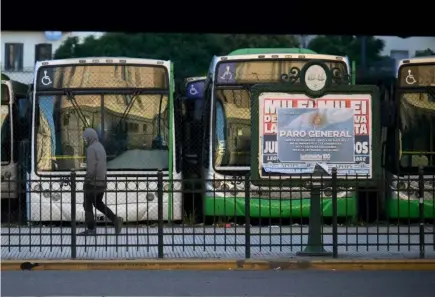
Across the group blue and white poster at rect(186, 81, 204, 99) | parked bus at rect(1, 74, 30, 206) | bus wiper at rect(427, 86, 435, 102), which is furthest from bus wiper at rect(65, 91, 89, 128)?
bus wiper at rect(427, 86, 435, 102)

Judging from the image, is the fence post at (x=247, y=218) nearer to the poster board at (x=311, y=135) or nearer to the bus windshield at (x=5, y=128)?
the poster board at (x=311, y=135)

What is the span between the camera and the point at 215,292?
11070mm

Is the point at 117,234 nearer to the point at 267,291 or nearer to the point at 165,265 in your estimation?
the point at 165,265

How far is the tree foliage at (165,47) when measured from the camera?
3975cm

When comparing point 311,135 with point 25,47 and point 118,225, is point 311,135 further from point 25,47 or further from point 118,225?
point 25,47

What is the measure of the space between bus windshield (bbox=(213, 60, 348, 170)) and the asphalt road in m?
6.01

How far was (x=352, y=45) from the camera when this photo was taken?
45.8 meters

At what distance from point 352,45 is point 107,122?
2873 cm

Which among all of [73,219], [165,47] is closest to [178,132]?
[73,219]

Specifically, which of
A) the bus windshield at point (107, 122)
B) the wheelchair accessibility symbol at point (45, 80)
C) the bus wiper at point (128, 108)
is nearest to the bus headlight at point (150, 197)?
the bus windshield at point (107, 122)

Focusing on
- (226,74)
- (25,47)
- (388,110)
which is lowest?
(388,110)

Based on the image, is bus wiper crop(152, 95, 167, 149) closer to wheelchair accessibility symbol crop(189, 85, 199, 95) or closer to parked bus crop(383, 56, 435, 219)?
wheelchair accessibility symbol crop(189, 85, 199, 95)
